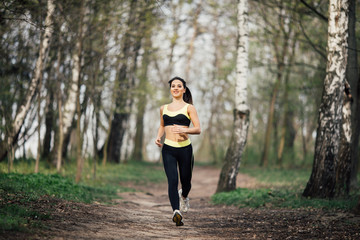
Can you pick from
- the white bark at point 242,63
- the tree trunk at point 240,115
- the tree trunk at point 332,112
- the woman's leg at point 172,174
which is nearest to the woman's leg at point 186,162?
the woman's leg at point 172,174

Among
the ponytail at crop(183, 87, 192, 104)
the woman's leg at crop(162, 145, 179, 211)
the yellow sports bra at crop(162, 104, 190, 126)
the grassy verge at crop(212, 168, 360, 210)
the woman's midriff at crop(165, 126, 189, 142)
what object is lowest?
the grassy verge at crop(212, 168, 360, 210)

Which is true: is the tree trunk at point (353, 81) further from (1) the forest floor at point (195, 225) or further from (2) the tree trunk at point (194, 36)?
(2) the tree trunk at point (194, 36)

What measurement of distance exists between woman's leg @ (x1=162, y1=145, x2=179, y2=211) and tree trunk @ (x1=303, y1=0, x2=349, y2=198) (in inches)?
172

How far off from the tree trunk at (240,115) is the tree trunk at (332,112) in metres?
3.36

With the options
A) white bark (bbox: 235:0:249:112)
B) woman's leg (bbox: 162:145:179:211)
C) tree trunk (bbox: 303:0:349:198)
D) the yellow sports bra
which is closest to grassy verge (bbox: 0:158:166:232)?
woman's leg (bbox: 162:145:179:211)

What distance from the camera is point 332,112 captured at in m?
9.17

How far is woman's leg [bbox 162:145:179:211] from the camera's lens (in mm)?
6469

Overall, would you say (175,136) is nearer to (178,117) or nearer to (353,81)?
(178,117)

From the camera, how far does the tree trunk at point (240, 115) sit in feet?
40.9

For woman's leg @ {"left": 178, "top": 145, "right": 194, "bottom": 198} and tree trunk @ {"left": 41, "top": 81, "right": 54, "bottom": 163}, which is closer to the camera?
woman's leg @ {"left": 178, "top": 145, "right": 194, "bottom": 198}

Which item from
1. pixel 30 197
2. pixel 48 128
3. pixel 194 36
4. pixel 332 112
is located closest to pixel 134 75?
pixel 48 128

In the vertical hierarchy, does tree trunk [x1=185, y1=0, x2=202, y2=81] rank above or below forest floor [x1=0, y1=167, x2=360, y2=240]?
above

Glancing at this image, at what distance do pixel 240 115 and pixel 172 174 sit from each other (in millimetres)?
6472

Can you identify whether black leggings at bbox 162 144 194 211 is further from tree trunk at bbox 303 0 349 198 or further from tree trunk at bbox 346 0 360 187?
tree trunk at bbox 346 0 360 187
